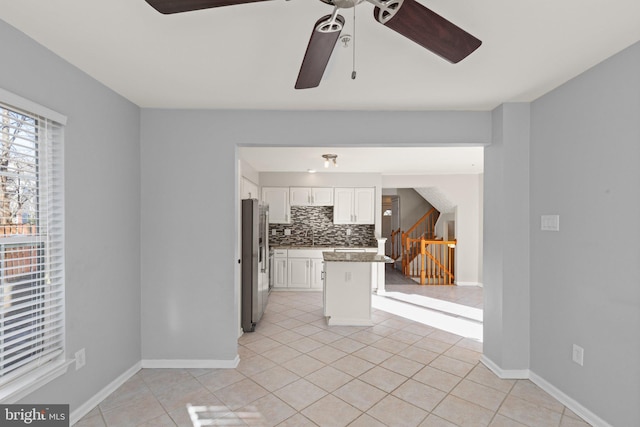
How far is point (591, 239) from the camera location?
7.00ft

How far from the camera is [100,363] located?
2393 mm

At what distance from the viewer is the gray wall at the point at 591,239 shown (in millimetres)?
1874

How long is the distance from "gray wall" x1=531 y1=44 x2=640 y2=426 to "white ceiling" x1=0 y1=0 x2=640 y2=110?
21 cm

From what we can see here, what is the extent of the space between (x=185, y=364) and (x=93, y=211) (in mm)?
1600

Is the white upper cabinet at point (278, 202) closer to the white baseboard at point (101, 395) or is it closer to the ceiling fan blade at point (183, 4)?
the white baseboard at point (101, 395)

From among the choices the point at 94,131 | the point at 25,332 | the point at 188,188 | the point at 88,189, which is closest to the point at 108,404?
the point at 25,332

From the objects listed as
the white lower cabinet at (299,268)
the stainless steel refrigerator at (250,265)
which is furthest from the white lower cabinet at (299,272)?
the stainless steel refrigerator at (250,265)

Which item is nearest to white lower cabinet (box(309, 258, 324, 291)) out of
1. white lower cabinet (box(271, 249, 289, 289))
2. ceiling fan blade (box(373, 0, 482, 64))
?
white lower cabinet (box(271, 249, 289, 289))

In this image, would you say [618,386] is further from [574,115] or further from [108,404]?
[108,404]

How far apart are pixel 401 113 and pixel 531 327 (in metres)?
2.23

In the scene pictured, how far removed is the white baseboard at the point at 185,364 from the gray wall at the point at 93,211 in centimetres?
14

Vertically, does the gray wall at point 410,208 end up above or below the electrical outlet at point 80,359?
above

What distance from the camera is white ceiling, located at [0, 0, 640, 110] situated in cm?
153

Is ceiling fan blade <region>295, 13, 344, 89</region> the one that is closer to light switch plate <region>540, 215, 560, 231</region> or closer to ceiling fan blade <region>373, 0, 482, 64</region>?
ceiling fan blade <region>373, 0, 482, 64</region>
